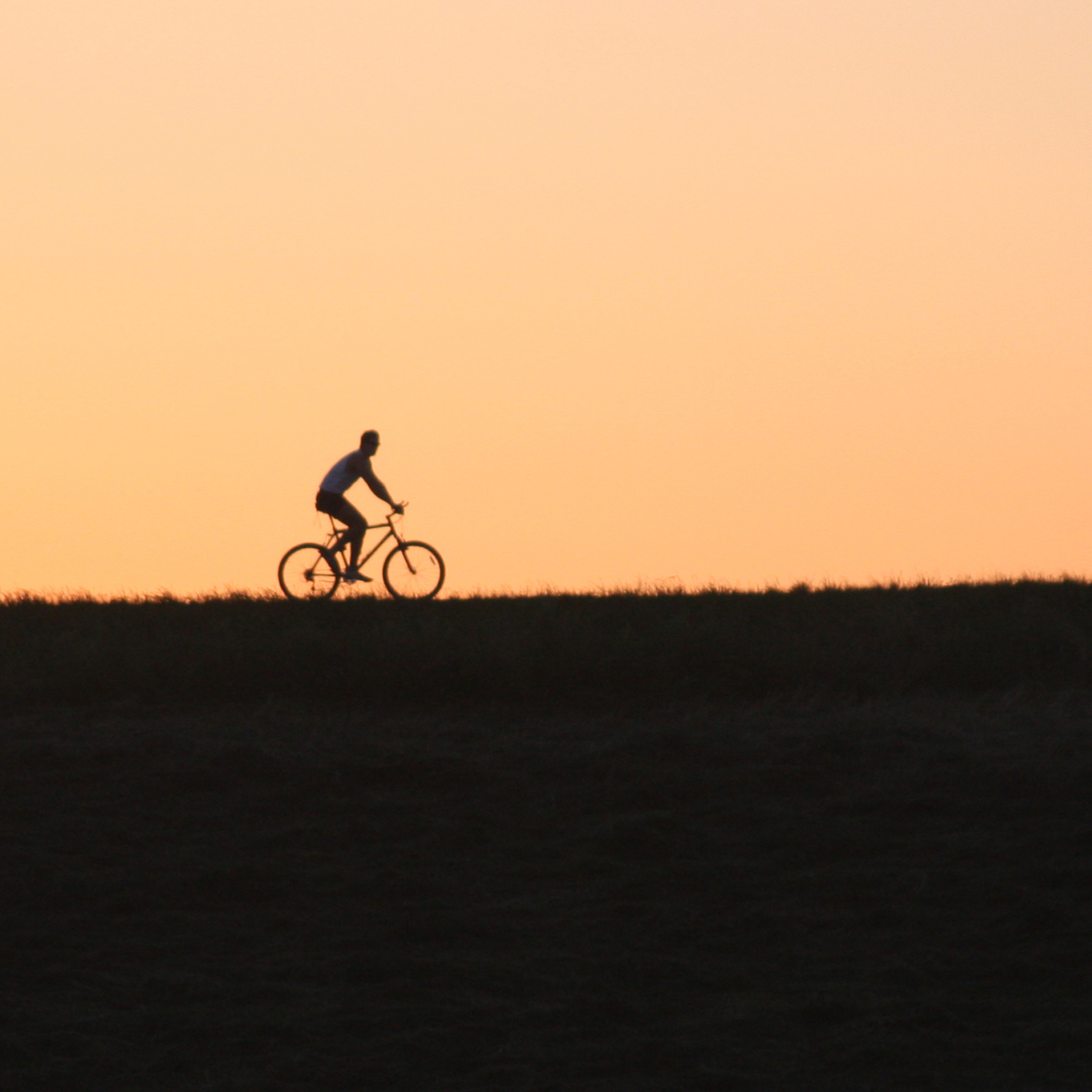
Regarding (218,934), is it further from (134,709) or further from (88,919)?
(134,709)

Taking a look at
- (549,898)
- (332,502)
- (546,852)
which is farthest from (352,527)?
(549,898)

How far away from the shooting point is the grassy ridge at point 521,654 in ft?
48.8

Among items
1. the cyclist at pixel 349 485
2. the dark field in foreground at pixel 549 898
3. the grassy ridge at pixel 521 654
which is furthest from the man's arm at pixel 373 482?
the dark field in foreground at pixel 549 898

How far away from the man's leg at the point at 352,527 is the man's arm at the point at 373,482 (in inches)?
11.8

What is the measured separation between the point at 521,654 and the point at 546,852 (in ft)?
14.3

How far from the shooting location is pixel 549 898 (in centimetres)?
1021

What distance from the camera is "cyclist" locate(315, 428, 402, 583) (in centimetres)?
1812

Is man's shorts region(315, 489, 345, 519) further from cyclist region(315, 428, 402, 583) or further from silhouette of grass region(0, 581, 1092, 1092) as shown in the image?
silhouette of grass region(0, 581, 1092, 1092)

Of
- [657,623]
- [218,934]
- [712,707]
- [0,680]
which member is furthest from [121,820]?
[657,623]

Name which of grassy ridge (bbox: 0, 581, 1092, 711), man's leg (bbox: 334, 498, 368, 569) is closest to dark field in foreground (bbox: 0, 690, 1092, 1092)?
grassy ridge (bbox: 0, 581, 1092, 711)

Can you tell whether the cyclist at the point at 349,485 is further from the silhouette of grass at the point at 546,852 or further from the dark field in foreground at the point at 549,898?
the dark field in foreground at the point at 549,898

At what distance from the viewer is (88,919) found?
33.0ft

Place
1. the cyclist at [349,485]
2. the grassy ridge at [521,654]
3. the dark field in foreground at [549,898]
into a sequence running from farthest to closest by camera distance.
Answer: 1. the cyclist at [349,485]
2. the grassy ridge at [521,654]
3. the dark field in foreground at [549,898]

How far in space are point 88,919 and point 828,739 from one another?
574cm
